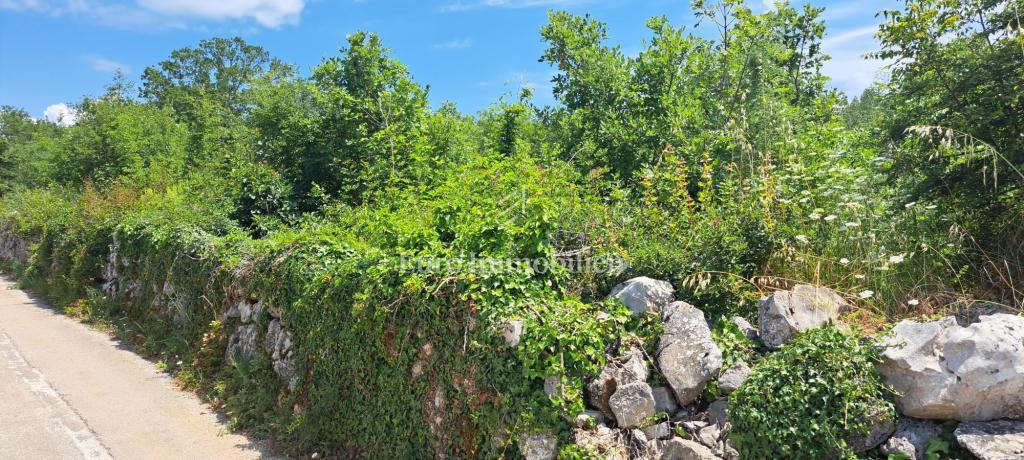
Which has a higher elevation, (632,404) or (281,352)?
(632,404)

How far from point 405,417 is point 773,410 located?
289 centimetres

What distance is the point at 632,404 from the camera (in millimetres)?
4133

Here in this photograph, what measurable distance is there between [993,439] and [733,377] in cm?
134

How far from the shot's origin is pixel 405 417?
17.0 ft

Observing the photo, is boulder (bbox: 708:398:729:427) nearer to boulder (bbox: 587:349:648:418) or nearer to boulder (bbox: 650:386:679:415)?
boulder (bbox: 650:386:679:415)

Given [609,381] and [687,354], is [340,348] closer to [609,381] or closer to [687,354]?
[609,381]

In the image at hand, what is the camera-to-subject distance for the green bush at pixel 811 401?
3484 mm

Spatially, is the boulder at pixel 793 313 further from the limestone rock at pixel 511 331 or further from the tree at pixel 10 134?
the tree at pixel 10 134

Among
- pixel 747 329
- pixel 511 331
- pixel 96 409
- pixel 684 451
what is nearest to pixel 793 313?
pixel 747 329

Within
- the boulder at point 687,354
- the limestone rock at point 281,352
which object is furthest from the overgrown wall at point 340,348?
the boulder at point 687,354

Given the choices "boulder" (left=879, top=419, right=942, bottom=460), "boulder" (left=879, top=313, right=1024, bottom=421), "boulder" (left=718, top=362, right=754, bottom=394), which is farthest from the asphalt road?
"boulder" (left=879, top=313, right=1024, bottom=421)

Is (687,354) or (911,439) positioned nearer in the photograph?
(911,439)

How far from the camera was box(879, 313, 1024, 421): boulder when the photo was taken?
337 cm

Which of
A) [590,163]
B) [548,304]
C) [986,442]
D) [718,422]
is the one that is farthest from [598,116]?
[986,442]
